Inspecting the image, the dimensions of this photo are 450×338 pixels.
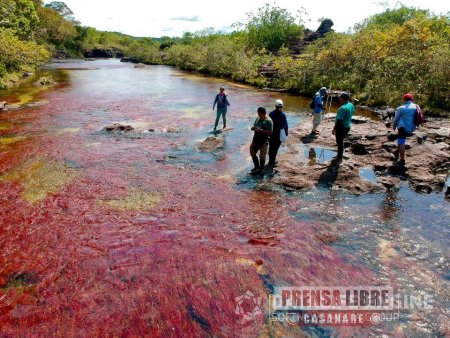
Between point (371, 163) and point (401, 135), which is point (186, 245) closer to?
point (371, 163)

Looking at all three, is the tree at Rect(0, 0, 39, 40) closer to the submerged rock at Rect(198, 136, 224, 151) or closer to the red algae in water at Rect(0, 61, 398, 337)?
the submerged rock at Rect(198, 136, 224, 151)

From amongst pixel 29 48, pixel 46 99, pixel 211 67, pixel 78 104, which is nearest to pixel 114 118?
pixel 78 104

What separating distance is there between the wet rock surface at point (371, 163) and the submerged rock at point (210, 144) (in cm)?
279

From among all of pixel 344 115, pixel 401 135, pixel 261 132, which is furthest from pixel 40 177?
pixel 401 135

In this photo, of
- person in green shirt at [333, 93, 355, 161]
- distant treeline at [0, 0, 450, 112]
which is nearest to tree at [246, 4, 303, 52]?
distant treeline at [0, 0, 450, 112]

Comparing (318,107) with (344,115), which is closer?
(344,115)

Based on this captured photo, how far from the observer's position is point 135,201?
342 inches

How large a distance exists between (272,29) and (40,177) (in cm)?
6700

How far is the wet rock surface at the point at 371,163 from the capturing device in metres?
9.65

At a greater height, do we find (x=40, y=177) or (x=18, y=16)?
(x=18, y=16)

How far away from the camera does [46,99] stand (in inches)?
964

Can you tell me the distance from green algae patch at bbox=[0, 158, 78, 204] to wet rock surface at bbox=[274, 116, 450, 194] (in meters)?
6.57

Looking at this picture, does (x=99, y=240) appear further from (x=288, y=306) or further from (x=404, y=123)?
(x=404, y=123)

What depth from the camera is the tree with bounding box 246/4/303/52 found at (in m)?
67.4
